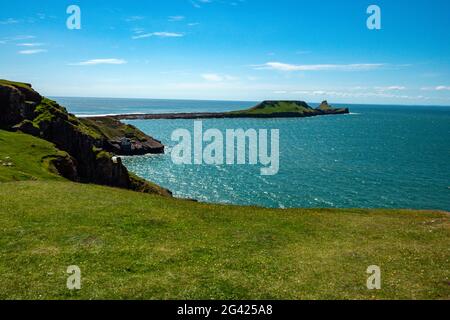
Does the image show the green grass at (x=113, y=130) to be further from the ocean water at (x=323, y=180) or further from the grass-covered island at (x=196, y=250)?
the grass-covered island at (x=196, y=250)

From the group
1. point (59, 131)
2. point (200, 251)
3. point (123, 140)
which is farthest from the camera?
point (123, 140)

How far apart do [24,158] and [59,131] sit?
26137 mm

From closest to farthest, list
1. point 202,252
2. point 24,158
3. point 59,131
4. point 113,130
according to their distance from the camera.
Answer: point 202,252 < point 24,158 < point 59,131 < point 113,130

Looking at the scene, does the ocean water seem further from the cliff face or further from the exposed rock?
the cliff face

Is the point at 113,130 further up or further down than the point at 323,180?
further up

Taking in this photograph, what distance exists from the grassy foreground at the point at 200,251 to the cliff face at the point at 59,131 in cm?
3871

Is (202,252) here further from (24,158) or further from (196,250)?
(24,158)

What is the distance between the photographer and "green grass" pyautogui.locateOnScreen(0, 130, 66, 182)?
4912 cm

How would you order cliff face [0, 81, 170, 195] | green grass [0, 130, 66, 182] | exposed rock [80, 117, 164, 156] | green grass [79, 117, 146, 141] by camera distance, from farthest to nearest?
green grass [79, 117, 146, 141] < exposed rock [80, 117, 164, 156] < cliff face [0, 81, 170, 195] < green grass [0, 130, 66, 182]

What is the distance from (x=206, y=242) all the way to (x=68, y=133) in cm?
6373

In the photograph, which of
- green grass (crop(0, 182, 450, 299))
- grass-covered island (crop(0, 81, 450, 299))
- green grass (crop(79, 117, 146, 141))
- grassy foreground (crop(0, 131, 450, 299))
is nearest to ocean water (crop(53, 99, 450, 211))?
green grass (crop(79, 117, 146, 141))

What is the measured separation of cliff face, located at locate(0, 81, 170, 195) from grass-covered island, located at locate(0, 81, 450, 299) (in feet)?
108

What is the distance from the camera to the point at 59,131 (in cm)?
8119

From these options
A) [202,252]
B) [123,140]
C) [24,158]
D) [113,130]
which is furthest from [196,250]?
[113,130]
